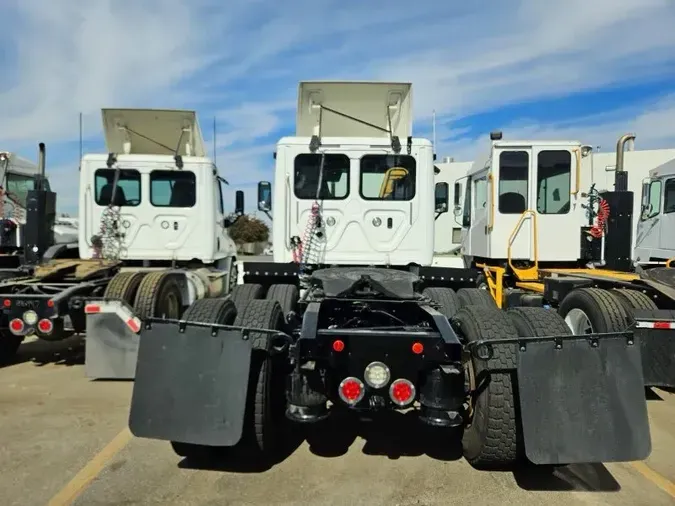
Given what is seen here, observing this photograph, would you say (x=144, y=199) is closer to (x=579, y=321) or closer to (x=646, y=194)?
(x=579, y=321)

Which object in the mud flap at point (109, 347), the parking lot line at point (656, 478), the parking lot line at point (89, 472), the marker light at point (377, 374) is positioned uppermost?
the marker light at point (377, 374)

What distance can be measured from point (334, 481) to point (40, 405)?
10.9 feet

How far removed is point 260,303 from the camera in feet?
14.1

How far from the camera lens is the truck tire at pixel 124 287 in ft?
21.0

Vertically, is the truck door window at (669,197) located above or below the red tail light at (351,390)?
above

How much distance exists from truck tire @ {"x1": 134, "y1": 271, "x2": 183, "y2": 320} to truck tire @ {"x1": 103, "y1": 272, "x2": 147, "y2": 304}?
0.06 m

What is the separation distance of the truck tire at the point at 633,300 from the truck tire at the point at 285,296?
11.1 ft

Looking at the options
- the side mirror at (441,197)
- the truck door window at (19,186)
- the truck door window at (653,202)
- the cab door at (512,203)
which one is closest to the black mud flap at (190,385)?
the side mirror at (441,197)

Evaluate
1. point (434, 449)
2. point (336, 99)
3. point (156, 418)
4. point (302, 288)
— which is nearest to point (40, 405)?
point (156, 418)

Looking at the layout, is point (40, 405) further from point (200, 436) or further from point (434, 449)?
point (434, 449)

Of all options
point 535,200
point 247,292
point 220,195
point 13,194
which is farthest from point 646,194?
point 13,194

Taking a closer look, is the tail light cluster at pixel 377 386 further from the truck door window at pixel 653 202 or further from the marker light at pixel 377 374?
the truck door window at pixel 653 202

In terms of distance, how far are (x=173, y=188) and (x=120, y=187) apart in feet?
2.55

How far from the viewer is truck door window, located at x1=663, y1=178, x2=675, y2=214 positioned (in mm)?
9609
